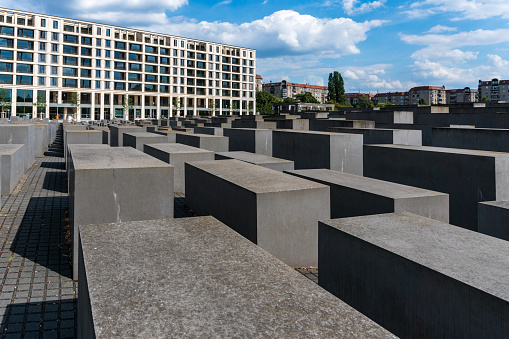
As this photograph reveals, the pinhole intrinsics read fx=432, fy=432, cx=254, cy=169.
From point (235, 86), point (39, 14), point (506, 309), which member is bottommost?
point (506, 309)

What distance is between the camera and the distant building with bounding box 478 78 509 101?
598 feet

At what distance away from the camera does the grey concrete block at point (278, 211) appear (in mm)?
6105

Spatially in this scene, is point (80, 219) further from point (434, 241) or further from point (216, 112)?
point (216, 112)

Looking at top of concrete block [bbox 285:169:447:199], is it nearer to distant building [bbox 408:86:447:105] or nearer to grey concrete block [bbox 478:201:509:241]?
grey concrete block [bbox 478:201:509:241]

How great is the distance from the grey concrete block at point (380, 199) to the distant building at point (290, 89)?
171 m

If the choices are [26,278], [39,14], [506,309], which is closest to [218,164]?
[26,278]

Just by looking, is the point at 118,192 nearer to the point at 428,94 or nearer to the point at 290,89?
the point at 290,89

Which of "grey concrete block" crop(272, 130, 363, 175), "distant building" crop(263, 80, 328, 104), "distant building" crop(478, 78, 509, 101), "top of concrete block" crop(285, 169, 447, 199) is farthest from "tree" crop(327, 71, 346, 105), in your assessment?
"top of concrete block" crop(285, 169, 447, 199)

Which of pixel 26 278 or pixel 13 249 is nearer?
pixel 26 278

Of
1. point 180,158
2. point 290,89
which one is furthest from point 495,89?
point 180,158

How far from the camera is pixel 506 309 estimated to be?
9.92ft

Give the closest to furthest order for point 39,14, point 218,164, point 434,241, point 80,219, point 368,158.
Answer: point 434,241 → point 80,219 → point 218,164 → point 368,158 → point 39,14

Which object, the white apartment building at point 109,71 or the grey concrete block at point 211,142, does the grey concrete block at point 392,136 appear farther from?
the white apartment building at point 109,71

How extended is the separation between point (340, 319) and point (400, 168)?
27.0 ft
